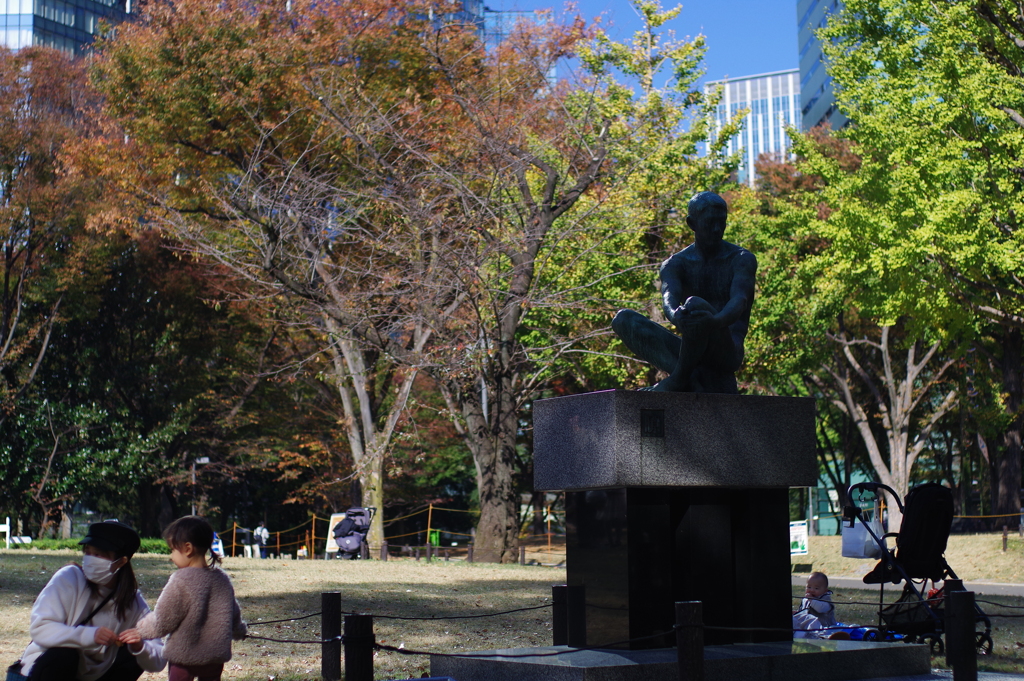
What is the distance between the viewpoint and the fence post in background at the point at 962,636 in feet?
23.3

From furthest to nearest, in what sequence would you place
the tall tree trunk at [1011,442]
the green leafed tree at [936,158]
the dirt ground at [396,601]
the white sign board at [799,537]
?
the tall tree trunk at [1011,442] < the white sign board at [799,537] < the green leafed tree at [936,158] < the dirt ground at [396,601]

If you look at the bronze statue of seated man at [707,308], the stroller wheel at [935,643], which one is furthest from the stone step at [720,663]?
the bronze statue of seated man at [707,308]

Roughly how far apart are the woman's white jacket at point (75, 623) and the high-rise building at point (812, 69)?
205 ft

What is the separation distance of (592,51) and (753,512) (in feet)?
68.3

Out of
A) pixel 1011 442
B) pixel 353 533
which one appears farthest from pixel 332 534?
pixel 1011 442

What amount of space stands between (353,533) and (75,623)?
20622mm

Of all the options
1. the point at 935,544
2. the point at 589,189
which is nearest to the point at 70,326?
the point at 589,189

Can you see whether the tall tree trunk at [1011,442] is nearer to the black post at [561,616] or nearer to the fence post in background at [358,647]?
the black post at [561,616]

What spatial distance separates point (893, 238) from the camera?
2244 cm

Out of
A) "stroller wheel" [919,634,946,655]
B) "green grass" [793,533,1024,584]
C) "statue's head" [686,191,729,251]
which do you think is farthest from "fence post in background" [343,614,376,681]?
"green grass" [793,533,1024,584]

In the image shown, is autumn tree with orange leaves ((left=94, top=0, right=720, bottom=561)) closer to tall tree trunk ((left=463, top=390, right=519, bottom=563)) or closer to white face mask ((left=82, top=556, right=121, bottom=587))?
tall tree trunk ((left=463, top=390, right=519, bottom=563))

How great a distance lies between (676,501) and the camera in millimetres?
7973

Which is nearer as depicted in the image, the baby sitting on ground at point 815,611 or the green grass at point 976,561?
the baby sitting on ground at point 815,611

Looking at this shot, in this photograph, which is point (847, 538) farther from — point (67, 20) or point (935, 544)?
point (67, 20)
